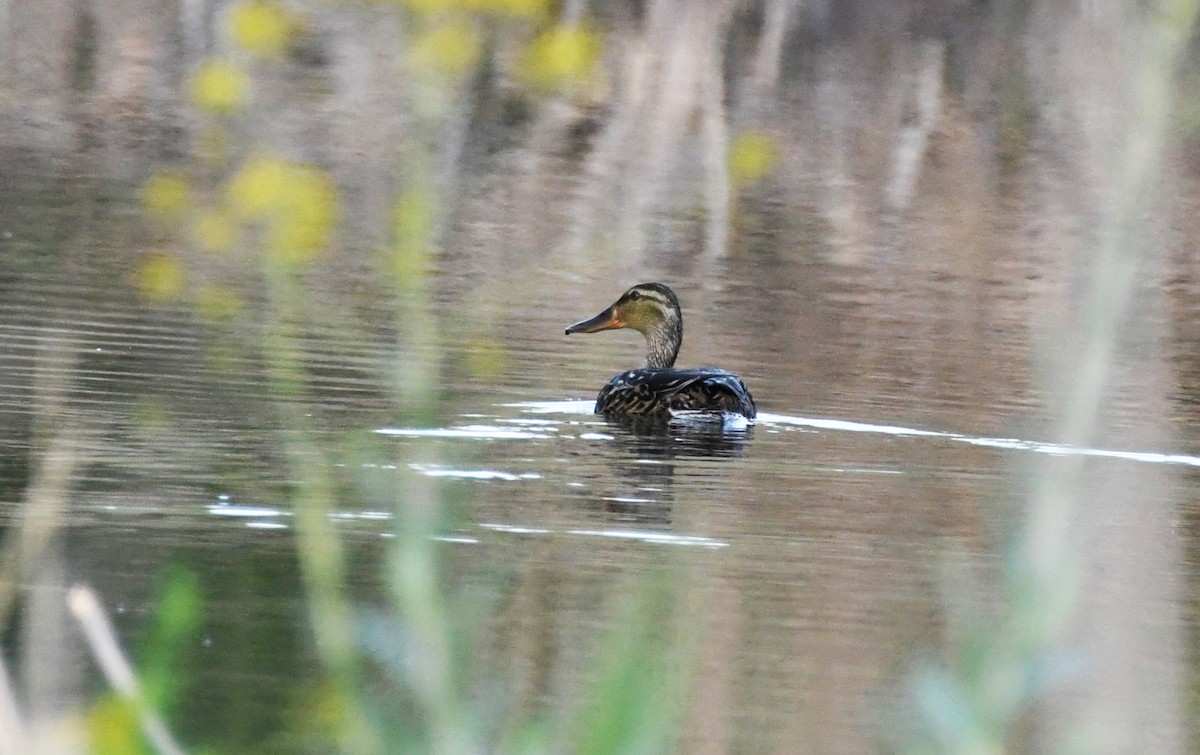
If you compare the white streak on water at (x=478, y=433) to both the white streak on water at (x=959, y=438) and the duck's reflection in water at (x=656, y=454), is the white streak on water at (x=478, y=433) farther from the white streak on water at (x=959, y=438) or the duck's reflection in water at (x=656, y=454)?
the white streak on water at (x=959, y=438)

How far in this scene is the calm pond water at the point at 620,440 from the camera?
5.12 m

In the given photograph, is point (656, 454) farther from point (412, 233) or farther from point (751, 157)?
point (751, 157)

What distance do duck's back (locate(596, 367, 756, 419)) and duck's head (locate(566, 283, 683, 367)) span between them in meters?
1.77

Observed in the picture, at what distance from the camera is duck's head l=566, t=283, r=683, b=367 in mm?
11766

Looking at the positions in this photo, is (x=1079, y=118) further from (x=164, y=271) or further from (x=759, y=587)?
(x=759, y=587)

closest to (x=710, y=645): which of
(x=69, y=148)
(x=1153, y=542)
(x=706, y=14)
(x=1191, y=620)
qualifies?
(x=1191, y=620)

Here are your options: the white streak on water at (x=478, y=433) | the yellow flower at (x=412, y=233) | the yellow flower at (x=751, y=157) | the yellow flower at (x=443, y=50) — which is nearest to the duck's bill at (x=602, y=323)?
the white streak on water at (x=478, y=433)

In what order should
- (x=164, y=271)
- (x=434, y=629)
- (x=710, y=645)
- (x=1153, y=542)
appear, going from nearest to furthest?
(x=434, y=629) → (x=710, y=645) → (x=1153, y=542) → (x=164, y=271)

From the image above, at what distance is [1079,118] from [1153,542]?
613 inches

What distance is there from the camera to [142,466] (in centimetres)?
805

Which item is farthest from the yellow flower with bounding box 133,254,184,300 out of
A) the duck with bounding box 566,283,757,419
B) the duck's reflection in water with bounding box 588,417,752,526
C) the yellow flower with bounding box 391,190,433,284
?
the yellow flower with bounding box 391,190,433,284

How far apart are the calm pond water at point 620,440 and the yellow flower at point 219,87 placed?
1.03 m

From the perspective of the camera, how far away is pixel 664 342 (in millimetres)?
11852

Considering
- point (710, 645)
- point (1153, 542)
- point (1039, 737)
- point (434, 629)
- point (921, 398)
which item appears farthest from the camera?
point (921, 398)
